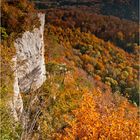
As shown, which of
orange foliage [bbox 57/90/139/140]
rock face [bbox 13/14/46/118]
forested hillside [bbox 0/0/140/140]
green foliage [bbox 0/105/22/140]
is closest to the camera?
green foliage [bbox 0/105/22/140]

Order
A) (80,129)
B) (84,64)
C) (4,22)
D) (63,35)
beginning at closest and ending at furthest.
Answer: (80,129), (4,22), (84,64), (63,35)

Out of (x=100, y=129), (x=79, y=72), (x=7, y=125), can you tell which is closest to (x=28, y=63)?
(x=100, y=129)

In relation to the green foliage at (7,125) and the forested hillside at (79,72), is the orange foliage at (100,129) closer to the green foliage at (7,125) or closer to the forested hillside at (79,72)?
the forested hillside at (79,72)

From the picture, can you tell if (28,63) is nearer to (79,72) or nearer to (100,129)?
(100,129)

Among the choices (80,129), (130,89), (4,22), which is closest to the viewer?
(80,129)

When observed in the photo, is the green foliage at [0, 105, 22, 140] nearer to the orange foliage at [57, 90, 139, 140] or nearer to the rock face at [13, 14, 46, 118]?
the rock face at [13, 14, 46, 118]

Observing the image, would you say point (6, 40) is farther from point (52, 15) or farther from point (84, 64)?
point (52, 15)

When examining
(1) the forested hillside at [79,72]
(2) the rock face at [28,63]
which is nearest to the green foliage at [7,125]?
(1) the forested hillside at [79,72]

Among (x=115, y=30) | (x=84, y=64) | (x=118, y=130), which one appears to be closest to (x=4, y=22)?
(x=118, y=130)

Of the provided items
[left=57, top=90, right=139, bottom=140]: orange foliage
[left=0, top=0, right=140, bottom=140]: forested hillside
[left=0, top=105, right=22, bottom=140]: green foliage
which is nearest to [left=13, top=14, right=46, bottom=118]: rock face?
[left=0, top=0, right=140, bottom=140]: forested hillside
